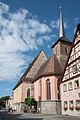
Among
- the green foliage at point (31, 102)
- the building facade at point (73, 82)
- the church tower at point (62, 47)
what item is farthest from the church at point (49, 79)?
the building facade at point (73, 82)

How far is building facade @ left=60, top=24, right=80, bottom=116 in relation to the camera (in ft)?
104

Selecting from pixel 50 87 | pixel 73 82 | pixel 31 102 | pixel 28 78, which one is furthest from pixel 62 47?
pixel 73 82

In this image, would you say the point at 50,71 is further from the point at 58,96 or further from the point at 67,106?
the point at 67,106

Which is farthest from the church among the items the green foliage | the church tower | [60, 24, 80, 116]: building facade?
[60, 24, 80, 116]: building facade

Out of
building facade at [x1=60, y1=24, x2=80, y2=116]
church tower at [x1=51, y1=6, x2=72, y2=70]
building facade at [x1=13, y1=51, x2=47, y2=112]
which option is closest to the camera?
building facade at [x1=60, y1=24, x2=80, y2=116]

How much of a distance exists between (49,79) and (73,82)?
550 inches

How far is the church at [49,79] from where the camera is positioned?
4476 cm

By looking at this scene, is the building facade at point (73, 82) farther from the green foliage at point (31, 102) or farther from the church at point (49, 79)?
the green foliage at point (31, 102)

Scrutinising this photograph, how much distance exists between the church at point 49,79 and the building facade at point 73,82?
8.16 meters

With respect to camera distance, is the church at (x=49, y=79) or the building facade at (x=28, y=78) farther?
the building facade at (x=28, y=78)

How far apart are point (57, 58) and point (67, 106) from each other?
2075cm

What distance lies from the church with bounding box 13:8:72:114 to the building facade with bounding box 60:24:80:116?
8159mm

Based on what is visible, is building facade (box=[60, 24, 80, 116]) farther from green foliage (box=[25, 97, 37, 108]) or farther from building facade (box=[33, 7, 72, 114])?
green foliage (box=[25, 97, 37, 108])

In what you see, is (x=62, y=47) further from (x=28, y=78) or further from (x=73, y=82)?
(x=73, y=82)
